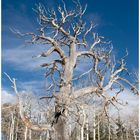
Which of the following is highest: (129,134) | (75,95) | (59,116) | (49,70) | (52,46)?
(52,46)

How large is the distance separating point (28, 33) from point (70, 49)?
4.62 ft

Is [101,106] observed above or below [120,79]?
below

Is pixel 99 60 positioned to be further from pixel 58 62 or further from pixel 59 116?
pixel 59 116

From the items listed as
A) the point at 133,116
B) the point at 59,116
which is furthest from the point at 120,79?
the point at 133,116

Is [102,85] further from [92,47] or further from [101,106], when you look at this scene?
[92,47]

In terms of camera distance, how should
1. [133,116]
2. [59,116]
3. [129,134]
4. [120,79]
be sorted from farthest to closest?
[129,134]
[133,116]
[120,79]
[59,116]

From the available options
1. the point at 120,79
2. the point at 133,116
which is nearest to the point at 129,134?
the point at 133,116

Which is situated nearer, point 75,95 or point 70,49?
point 75,95

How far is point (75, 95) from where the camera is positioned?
28.2 feet

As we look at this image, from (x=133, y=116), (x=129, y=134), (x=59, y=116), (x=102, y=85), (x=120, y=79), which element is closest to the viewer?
(x=59, y=116)

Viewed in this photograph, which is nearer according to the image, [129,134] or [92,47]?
[92,47]

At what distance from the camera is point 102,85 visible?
9.15 meters

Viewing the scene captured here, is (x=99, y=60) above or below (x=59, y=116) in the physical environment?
above

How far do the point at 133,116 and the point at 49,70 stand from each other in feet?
176
